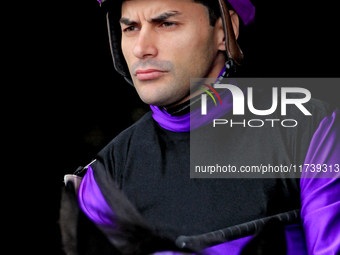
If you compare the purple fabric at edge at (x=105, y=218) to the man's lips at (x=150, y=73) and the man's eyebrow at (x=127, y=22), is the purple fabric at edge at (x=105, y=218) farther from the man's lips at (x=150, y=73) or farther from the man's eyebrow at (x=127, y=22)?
the man's eyebrow at (x=127, y=22)

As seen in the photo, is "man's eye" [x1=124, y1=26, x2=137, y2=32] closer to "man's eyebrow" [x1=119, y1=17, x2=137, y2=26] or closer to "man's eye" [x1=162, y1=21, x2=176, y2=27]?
"man's eyebrow" [x1=119, y1=17, x2=137, y2=26]

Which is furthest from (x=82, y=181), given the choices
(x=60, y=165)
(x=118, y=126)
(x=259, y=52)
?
(x=259, y=52)

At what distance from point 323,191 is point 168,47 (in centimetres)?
64

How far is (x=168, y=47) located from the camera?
130 centimetres

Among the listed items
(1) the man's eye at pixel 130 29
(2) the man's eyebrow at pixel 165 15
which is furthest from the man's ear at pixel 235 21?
(1) the man's eye at pixel 130 29

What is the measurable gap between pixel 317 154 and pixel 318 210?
0.18 meters

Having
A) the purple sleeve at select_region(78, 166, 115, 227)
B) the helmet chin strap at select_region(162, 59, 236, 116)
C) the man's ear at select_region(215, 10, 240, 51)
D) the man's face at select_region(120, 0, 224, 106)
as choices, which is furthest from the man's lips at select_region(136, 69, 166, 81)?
the purple sleeve at select_region(78, 166, 115, 227)

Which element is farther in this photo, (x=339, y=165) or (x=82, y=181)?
(x=82, y=181)

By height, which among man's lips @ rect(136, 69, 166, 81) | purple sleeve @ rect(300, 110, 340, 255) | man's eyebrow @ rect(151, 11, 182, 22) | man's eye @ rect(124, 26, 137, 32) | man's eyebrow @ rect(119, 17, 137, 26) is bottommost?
purple sleeve @ rect(300, 110, 340, 255)

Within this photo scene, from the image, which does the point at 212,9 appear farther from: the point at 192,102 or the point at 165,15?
the point at 192,102

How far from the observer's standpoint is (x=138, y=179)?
1.39 metres

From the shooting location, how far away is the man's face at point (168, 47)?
1.30m

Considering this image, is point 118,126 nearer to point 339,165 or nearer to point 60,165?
point 60,165

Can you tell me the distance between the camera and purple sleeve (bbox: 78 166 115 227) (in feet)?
4.36
